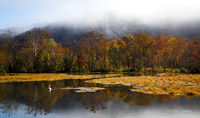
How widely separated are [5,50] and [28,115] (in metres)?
60.8

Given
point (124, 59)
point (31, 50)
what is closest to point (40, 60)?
point (31, 50)

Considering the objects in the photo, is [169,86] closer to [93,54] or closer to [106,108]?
[106,108]

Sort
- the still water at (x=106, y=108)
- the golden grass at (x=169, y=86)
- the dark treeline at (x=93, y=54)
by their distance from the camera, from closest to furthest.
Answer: the still water at (x=106, y=108) → the golden grass at (x=169, y=86) → the dark treeline at (x=93, y=54)

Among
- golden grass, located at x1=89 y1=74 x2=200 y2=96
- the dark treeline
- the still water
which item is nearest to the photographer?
the still water

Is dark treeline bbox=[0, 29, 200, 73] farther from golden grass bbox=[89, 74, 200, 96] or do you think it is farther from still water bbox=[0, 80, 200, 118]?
still water bbox=[0, 80, 200, 118]

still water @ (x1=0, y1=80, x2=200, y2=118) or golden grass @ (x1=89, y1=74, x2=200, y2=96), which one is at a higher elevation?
golden grass @ (x1=89, y1=74, x2=200, y2=96)

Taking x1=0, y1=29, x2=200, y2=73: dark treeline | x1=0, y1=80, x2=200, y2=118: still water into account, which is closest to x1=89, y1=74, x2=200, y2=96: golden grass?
x1=0, y1=80, x2=200, y2=118: still water

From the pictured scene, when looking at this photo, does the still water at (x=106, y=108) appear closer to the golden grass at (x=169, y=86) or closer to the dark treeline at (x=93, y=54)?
the golden grass at (x=169, y=86)

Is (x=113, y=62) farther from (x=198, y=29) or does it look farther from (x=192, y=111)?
(x=198, y=29)

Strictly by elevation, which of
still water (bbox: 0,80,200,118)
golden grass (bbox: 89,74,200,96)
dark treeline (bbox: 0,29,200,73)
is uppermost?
dark treeline (bbox: 0,29,200,73)

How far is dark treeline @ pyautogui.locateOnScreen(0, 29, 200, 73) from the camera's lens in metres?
67.0

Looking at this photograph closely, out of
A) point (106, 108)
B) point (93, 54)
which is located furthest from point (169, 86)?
point (93, 54)

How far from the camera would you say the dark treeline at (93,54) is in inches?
2638

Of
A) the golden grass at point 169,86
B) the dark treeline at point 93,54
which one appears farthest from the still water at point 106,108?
the dark treeline at point 93,54
